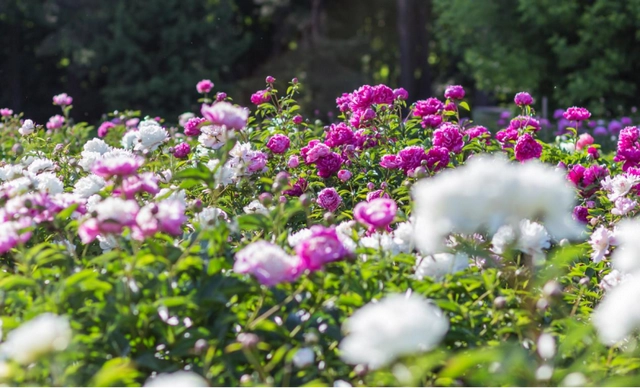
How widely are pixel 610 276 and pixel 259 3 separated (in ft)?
53.4

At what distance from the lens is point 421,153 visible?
273 cm

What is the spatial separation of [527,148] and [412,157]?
43 cm

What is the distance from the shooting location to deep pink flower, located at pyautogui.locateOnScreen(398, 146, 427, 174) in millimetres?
2738

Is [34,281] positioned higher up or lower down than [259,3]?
lower down

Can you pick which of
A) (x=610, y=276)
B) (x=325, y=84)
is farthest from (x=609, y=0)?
(x=610, y=276)

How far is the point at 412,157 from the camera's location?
2.75 m

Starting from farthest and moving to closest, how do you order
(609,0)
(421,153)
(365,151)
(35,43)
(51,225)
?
(35,43) → (609,0) → (365,151) → (421,153) → (51,225)

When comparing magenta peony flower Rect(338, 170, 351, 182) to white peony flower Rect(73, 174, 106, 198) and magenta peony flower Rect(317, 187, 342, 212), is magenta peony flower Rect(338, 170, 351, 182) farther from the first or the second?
white peony flower Rect(73, 174, 106, 198)

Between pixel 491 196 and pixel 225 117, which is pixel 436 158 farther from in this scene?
pixel 491 196

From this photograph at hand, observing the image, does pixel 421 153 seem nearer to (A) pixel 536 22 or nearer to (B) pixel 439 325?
(B) pixel 439 325

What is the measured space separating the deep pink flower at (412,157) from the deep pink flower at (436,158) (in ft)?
0.16

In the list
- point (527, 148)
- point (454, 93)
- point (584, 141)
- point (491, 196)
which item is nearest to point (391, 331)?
point (491, 196)

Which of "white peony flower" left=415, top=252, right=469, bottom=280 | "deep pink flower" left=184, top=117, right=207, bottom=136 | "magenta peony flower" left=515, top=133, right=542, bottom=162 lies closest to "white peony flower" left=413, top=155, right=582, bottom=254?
"white peony flower" left=415, top=252, right=469, bottom=280

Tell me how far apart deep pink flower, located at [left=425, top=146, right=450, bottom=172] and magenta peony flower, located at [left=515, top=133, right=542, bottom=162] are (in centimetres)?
26
